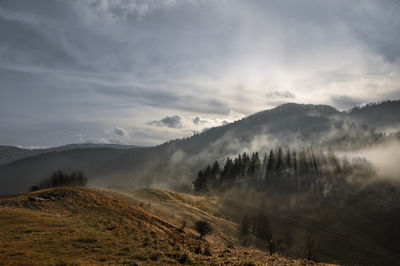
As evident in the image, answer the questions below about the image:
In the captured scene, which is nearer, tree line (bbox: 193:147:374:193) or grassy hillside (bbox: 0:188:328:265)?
grassy hillside (bbox: 0:188:328:265)

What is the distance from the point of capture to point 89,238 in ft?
73.3

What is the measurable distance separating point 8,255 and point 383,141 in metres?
214

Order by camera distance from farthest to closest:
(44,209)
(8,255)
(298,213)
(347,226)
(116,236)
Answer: (298,213) < (347,226) < (44,209) < (116,236) < (8,255)

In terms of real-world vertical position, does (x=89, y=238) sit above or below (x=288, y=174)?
below

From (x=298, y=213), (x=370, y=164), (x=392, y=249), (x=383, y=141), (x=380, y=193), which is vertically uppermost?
(x=383, y=141)

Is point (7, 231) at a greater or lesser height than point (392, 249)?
greater

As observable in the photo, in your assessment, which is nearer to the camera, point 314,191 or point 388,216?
point 388,216

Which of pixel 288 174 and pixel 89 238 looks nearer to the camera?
pixel 89 238

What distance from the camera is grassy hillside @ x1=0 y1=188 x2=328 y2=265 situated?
703 inches

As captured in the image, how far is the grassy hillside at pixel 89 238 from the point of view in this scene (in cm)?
1784

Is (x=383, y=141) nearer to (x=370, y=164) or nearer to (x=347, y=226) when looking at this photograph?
(x=370, y=164)

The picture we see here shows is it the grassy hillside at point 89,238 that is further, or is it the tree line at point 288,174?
the tree line at point 288,174

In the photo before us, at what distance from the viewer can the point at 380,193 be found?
94.6 meters

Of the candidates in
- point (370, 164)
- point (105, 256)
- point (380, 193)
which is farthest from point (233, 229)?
point (370, 164)
